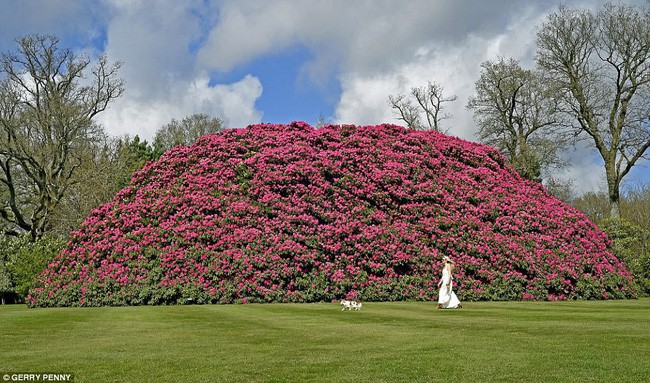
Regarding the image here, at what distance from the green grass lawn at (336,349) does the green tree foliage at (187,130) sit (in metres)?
60.2

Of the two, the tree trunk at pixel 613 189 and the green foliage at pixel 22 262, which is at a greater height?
the tree trunk at pixel 613 189

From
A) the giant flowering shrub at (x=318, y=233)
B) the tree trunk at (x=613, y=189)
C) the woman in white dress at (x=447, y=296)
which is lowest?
the woman in white dress at (x=447, y=296)

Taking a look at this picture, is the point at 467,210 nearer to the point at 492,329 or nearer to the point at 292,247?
Answer: the point at 292,247

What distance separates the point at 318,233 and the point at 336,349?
15261 millimetres

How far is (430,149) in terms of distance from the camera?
30047 mm

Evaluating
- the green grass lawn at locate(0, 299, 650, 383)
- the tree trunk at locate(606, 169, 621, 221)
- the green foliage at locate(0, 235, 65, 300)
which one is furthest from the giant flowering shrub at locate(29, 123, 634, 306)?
the tree trunk at locate(606, 169, 621, 221)

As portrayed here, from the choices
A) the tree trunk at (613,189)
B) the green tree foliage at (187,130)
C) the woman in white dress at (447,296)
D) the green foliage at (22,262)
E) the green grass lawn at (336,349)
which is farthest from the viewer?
the green tree foliage at (187,130)

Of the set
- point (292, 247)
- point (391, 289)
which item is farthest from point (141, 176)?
point (391, 289)

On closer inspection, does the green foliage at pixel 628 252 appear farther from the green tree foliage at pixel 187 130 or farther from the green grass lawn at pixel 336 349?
the green tree foliage at pixel 187 130

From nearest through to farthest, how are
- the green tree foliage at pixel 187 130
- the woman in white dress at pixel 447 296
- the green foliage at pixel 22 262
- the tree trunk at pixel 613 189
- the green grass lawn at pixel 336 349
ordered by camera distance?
the green grass lawn at pixel 336 349
the woman in white dress at pixel 447 296
the green foliage at pixel 22 262
the tree trunk at pixel 613 189
the green tree foliage at pixel 187 130

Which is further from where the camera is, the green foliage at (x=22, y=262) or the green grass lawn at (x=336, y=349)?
the green foliage at (x=22, y=262)

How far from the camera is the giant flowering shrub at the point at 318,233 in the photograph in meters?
23.4

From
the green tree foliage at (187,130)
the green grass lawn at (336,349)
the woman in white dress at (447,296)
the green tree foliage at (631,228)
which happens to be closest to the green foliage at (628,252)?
the green tree foliage at (631,228)

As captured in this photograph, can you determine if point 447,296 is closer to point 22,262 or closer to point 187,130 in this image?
point 22,262
